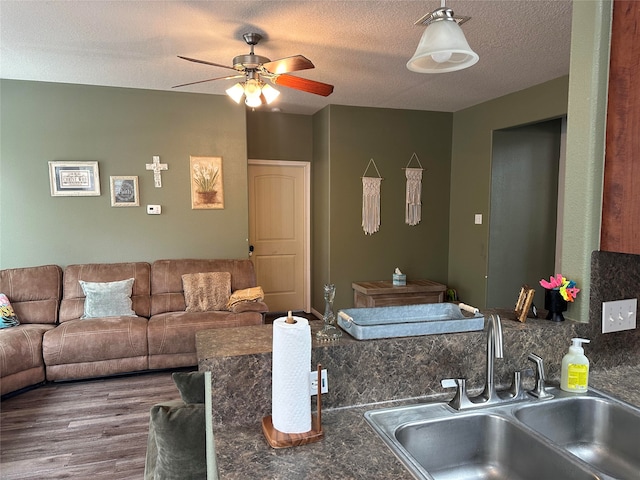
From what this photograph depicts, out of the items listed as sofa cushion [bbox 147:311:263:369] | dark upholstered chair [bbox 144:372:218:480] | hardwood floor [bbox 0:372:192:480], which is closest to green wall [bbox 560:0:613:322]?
dark upholstered chair [bbox 144:372:218:480]

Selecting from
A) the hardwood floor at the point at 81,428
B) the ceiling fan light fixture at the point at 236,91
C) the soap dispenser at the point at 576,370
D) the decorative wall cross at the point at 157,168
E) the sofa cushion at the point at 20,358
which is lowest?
the hardwood floor at the point at 81,428

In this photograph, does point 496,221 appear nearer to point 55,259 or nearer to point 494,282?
point 494,282

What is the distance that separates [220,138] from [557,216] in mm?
4005

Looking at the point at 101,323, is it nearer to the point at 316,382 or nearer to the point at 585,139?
the point at 316,382

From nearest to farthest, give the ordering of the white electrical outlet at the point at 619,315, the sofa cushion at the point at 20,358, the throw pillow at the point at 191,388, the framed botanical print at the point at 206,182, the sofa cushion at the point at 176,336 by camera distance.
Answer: the white electrical outlet at the point at 619,315, the throw pillow at the point at 191,388, the sofa cushion at the point at 20,358, the sofa cushion at the point at 176,336, the framed botanical print at the point at 206,182

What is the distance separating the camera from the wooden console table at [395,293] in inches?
189

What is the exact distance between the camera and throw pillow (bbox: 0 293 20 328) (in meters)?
3.60

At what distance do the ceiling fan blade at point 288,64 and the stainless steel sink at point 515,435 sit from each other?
219cm

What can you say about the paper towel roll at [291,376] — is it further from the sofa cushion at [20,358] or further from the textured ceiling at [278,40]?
the sofa cushion at [20,358]

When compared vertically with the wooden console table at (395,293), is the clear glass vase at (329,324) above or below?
above

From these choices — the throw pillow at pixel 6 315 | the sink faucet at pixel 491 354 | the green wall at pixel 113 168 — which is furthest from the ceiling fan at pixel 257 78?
the throw pillow at pixel 6 315

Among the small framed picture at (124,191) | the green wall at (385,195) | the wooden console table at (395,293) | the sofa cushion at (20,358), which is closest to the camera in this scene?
the sofa cushion at (20,358)

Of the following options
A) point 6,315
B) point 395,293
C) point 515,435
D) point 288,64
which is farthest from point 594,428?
point 6,315

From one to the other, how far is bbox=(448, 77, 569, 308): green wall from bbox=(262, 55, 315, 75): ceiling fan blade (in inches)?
102
